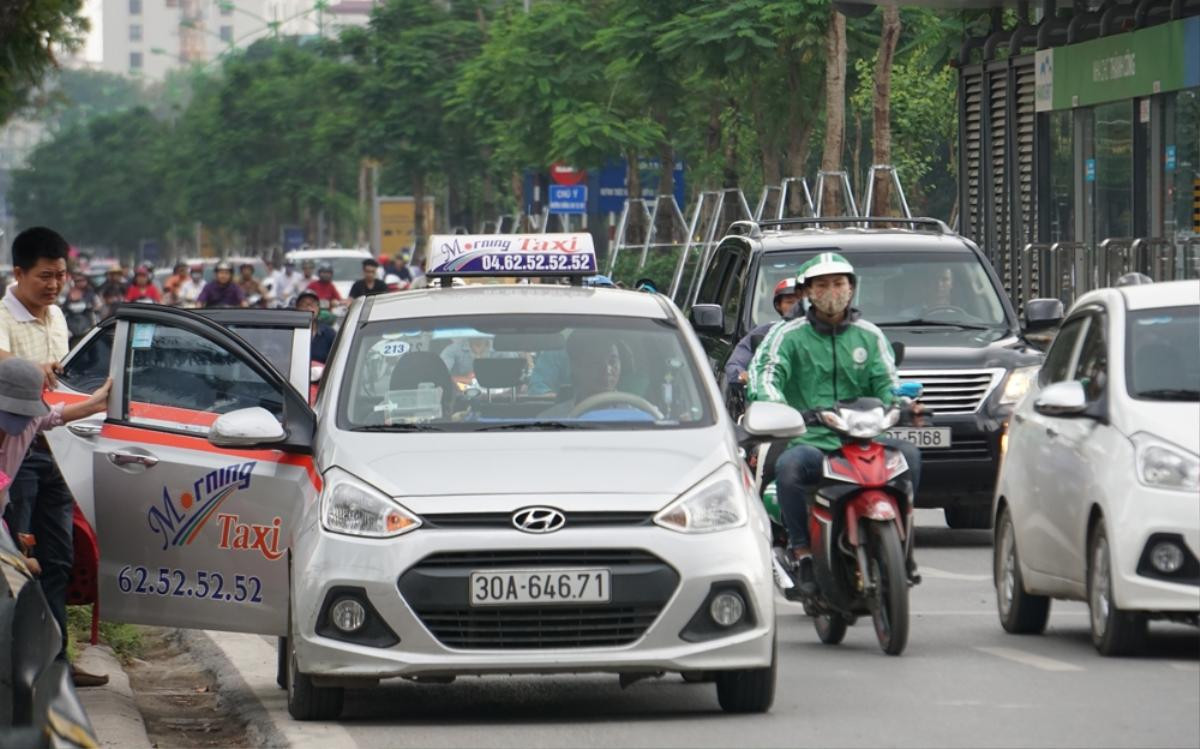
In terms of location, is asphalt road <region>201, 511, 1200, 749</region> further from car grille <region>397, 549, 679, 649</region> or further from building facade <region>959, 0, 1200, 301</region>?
building facade <region>959, 0, 1200, 301</region>

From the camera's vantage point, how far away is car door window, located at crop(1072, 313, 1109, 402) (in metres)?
11.3

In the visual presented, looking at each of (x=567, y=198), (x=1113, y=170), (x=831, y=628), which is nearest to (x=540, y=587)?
(x=831, y=628)

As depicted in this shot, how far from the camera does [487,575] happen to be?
8.94 metres

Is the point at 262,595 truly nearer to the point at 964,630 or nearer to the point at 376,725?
the point at 376,725

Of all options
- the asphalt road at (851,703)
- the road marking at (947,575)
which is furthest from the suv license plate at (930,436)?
the asphalt road at (851,703)

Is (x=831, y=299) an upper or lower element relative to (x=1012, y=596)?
upper

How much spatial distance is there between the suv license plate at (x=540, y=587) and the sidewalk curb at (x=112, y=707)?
1.39 metres

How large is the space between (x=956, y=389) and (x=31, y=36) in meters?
6.01

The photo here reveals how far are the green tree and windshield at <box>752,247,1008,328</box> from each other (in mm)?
5205

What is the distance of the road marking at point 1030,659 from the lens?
35.6 ft

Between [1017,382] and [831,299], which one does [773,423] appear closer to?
[831,299]

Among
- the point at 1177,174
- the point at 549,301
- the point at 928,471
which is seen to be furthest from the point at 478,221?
the point at 549,301

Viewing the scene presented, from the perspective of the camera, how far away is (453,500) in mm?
9016

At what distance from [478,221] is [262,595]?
61559 millimetres
